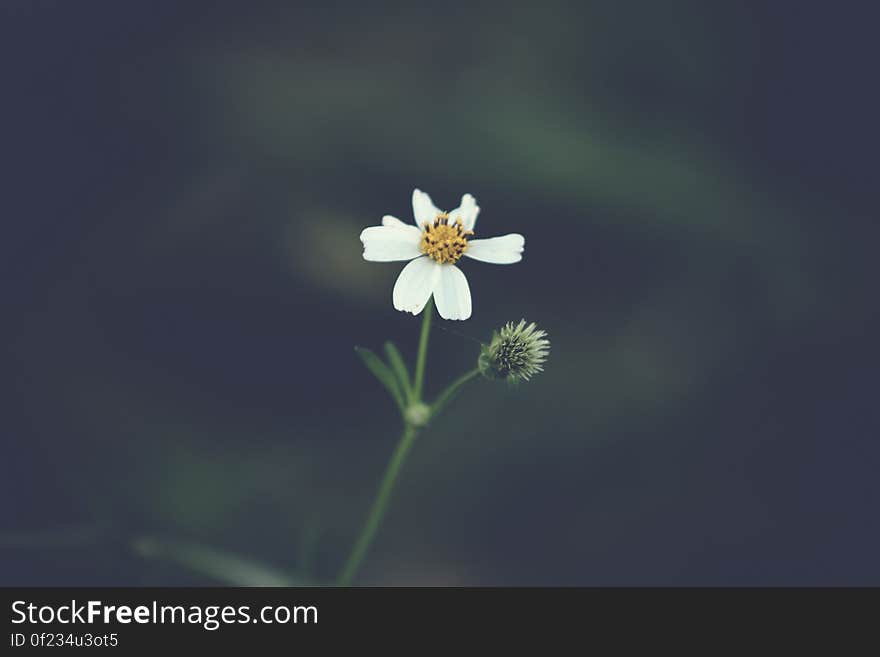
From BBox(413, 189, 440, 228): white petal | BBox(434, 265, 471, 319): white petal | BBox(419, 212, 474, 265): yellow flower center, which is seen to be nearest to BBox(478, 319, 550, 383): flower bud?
BBox(434, 265, 471, 319): white petal

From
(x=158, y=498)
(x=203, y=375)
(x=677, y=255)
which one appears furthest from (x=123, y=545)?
(x=677, y=255)

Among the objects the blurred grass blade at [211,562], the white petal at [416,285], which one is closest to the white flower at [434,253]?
the white petal at [416,285]

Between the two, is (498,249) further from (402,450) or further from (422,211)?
(402,450)

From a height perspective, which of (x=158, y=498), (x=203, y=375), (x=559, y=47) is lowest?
(x=158, y=498)

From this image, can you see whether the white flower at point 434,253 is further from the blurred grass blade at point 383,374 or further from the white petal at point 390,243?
the blurred grass blade at point 383,374

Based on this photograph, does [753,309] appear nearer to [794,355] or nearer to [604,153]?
[794,355]

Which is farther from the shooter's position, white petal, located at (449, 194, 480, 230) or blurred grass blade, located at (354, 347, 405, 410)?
white petal, located at (449, 194, 480, 230)

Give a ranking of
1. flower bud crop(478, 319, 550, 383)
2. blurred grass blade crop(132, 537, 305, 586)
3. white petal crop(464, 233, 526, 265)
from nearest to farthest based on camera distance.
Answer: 1. flower bud crop(478, 319, 550, 383)
2. white petal crop(464, 233, 526, 265)
3. blurred grass blade crop(132, 537, 305, 586)

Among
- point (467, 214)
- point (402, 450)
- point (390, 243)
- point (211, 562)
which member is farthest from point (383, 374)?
point (211, 562)

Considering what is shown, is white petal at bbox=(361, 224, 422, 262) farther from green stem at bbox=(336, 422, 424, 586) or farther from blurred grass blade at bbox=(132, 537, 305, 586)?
blurred grass blade at bbox=(132, 537, 305, 586)
